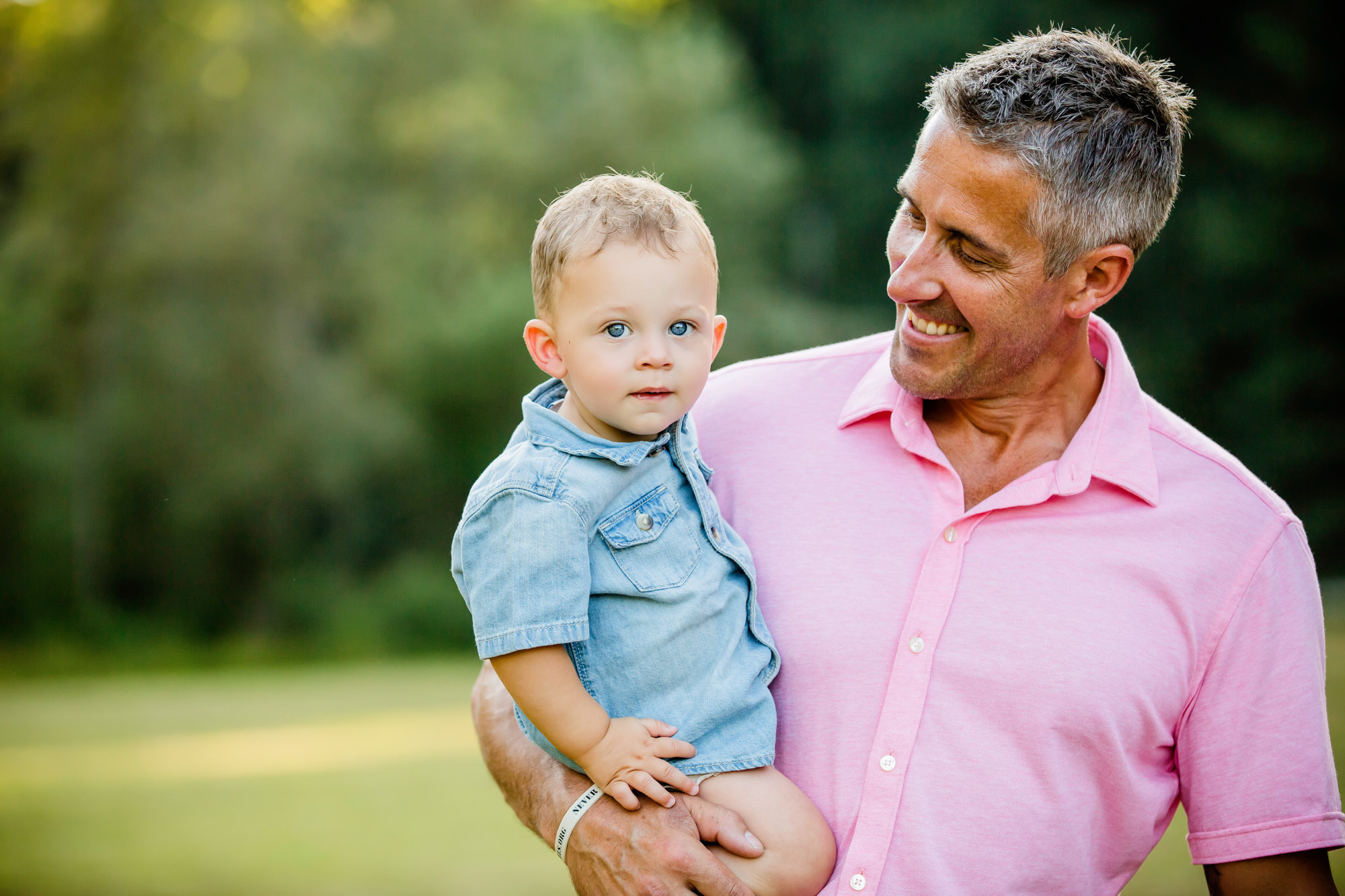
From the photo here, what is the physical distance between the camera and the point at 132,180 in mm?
15758

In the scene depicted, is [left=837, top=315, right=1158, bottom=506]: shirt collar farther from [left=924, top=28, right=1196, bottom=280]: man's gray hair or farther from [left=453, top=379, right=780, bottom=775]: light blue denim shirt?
[left=453, top=379, right=780, bottom=775]: light blue denim shirt

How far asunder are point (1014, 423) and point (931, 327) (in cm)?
24

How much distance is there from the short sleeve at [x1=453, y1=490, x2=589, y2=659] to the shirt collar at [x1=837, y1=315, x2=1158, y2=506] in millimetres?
666

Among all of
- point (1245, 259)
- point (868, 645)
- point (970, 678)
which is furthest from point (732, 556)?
point (1245, 259)

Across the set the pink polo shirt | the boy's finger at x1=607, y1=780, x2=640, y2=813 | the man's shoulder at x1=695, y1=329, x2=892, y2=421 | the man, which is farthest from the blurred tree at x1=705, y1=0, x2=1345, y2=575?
the boy's finger at x1=607, y1=780, x2=640, y2=813

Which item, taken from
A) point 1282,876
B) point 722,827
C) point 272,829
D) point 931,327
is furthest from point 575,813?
point 272,829

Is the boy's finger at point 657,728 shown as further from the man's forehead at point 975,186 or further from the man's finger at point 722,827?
the man's forehead at point 975,186

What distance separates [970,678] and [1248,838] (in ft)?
1.60

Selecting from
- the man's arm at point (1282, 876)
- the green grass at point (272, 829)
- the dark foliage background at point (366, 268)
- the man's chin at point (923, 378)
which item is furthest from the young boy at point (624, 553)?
the dark foliage background at point (366, 268)

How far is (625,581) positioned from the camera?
171 cm

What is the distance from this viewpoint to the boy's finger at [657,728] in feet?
5.69

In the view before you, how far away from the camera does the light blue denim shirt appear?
1631 mm

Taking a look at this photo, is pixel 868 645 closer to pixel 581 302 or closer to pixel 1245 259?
pixel 581 302

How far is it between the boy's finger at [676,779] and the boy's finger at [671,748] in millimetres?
16
